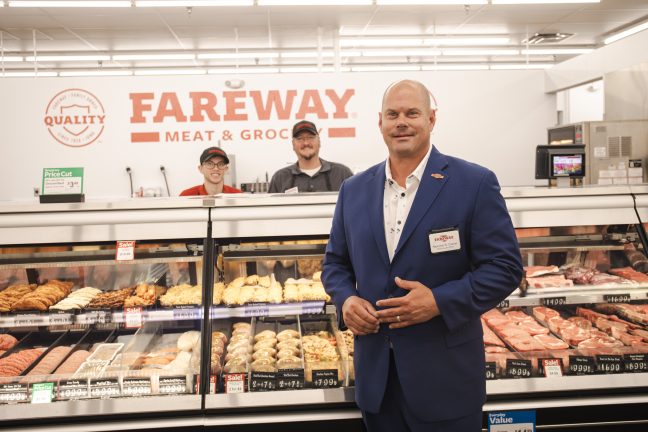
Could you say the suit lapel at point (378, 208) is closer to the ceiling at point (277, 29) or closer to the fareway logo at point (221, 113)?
the fareway logo at point (221, 113)

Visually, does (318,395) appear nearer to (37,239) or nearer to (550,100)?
(37,239)

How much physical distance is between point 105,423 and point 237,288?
93 centimetres

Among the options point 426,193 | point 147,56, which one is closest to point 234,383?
point 426,193

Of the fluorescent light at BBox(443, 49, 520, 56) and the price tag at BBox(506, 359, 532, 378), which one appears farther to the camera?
the fluorescent light at BBox(443, 49, 520, 56)

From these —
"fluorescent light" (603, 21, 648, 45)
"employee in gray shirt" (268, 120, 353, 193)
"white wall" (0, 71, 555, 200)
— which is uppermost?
"fluorescent light" (603, 21, 648, 45)

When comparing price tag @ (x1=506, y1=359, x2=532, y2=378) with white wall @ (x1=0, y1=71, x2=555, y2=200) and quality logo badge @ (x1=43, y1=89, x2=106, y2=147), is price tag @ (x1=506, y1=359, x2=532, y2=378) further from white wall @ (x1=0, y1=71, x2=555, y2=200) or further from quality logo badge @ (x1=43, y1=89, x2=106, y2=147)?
quality logo badge @ (x1=43, y1=89, x2=106, y2=147)

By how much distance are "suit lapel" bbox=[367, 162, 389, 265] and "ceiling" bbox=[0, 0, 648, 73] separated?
6.55 meters

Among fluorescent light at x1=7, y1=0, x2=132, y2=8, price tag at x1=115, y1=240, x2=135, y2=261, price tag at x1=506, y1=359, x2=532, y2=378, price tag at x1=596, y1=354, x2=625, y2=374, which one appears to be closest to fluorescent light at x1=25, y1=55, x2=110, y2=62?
fluorescent light at x1=7, y1=0, x2=132, y2=8

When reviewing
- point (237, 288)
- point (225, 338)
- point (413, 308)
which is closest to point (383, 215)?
point (413, 308)

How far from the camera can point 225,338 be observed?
2912mm

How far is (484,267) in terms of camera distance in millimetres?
1869

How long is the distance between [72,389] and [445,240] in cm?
190

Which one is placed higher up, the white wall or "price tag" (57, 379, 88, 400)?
the white wall

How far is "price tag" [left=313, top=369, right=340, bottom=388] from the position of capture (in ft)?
8.07
